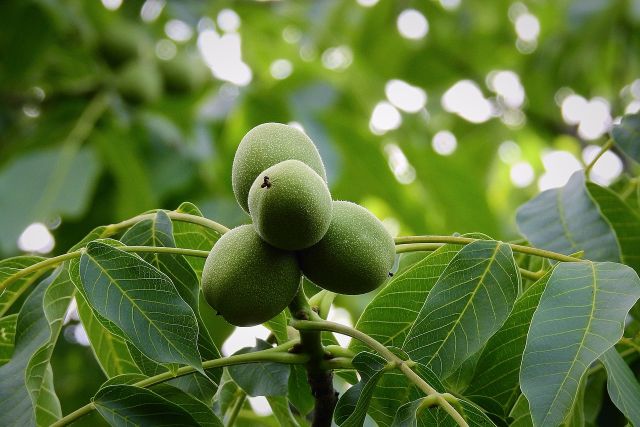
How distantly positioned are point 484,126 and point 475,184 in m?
1.74

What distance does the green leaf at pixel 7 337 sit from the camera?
1287mm

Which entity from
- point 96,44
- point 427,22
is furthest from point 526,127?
point 96,44

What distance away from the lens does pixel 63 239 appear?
3.18 metres

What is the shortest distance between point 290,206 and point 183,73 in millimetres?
2588

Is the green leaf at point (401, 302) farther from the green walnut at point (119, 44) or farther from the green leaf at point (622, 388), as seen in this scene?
the green walnut at point (119, 44)

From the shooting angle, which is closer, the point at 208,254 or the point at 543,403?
the point at 543,403

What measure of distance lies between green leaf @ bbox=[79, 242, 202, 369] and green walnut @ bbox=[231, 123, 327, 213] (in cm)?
22

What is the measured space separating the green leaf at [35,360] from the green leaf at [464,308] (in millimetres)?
489

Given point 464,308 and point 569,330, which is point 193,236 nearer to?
point 464,308

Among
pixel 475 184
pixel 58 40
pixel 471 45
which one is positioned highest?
pixel 471 45

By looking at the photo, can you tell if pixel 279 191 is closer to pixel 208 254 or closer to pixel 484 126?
pixel 208 254

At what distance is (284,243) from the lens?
116 cm

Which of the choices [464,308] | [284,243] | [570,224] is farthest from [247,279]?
[570,224]

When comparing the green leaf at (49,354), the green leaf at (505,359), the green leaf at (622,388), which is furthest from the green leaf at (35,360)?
the green leaf at (622,388)
